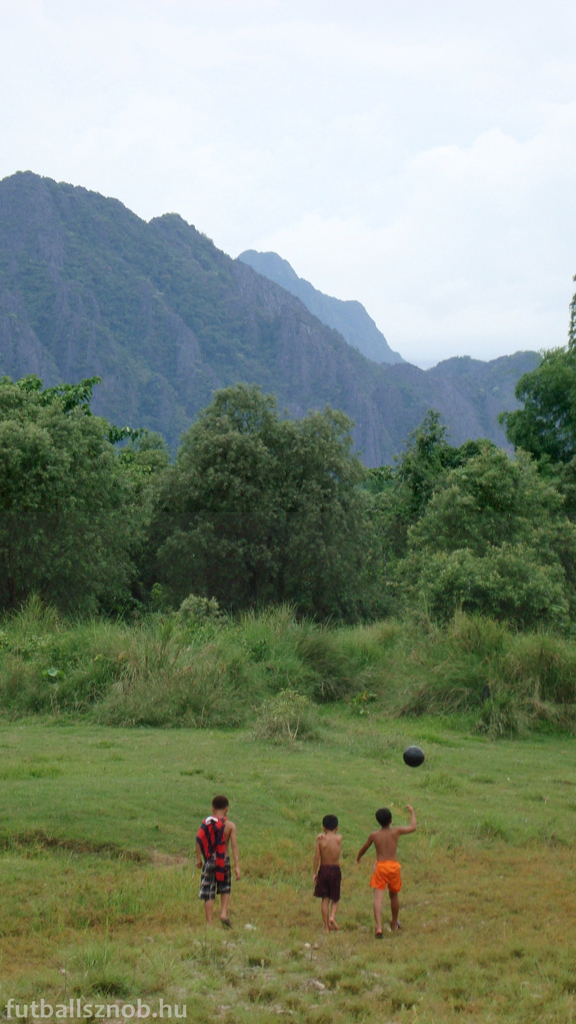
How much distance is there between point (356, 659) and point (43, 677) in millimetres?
7120

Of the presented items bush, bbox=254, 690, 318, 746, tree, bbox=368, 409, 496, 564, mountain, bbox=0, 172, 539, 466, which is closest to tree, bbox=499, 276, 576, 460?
tree, bbox=368, 409, 496, 564

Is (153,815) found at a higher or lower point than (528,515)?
lower

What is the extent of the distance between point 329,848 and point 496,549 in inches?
574

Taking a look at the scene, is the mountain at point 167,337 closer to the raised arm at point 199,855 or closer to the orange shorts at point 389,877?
the raised arm at point 199,855

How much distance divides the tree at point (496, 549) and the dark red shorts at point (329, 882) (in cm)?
1317

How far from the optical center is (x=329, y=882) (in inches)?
267

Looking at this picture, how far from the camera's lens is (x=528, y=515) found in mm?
23422

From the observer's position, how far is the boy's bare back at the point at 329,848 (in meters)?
6.80

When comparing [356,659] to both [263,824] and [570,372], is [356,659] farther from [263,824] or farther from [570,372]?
[570,372]

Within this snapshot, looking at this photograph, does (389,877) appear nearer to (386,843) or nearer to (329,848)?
(386,843)

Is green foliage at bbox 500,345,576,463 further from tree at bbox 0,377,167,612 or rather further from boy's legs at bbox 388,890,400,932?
boy's legs at bbox 388,890,400,932

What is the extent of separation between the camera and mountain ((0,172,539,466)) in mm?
122062

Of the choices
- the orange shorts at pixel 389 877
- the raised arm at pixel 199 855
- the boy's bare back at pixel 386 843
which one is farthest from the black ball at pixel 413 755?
the raised arm at pixel 199 855

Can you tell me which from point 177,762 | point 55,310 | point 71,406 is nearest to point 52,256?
point 55,310
